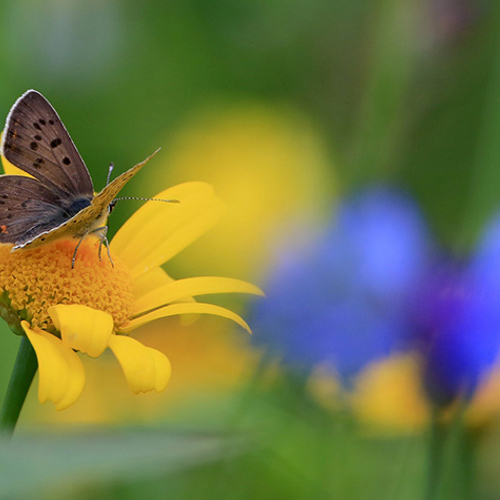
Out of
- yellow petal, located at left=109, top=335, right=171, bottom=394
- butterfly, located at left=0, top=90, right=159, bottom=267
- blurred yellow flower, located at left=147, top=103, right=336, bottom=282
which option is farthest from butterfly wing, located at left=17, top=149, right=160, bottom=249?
blurred yellow flower, located at left=147, top=103, right=336, bottom=282

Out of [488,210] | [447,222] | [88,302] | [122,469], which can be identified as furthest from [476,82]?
[122,469]

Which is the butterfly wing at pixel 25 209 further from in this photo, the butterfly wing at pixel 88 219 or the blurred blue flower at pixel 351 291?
the blurred blue flower at pixel 351 291

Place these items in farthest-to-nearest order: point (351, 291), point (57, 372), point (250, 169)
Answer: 1. point (250, 169)
2. point (351, 291)
3. point (57, 372)

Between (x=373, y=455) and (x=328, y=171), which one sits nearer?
(x=373, y=455)

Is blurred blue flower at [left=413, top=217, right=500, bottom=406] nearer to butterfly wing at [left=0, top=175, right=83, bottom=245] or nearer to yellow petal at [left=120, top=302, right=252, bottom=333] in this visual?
yellow petal at [left=120, top=302, right=252, bottom=333]

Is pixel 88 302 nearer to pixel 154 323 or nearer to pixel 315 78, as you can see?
pixel 154 323

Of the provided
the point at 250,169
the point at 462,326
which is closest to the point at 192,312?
the point at 462,326

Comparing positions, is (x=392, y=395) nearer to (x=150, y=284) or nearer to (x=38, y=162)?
(x=150, y=284)

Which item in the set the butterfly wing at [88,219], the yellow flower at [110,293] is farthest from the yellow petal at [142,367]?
the butterfly wing at [88,219]
